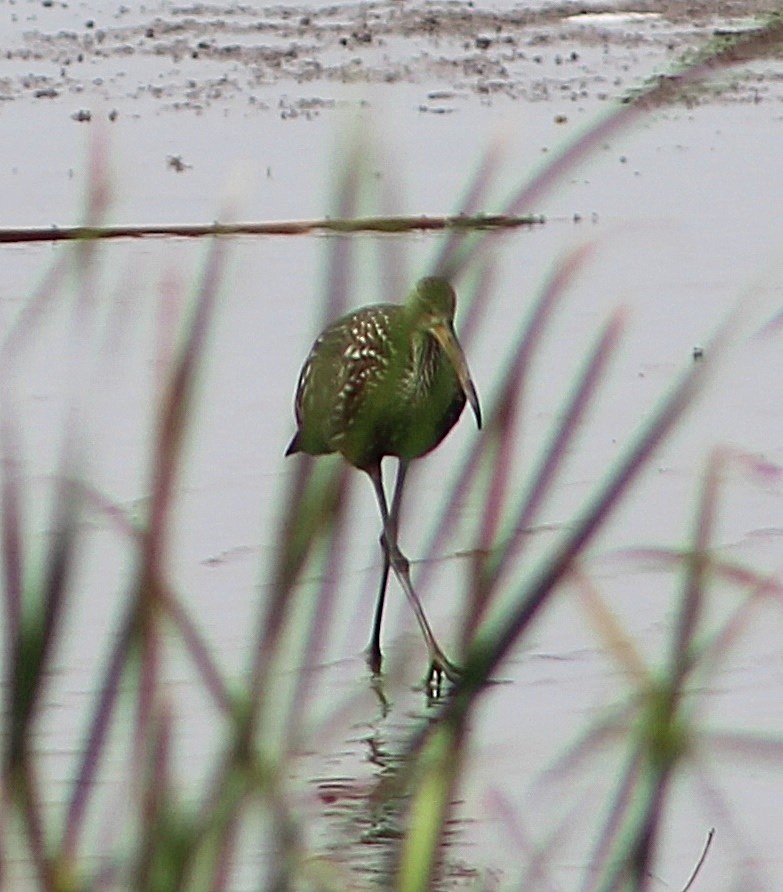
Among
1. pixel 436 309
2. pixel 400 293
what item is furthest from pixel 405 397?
pixel 400 293

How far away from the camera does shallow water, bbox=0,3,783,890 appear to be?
3.58 meters

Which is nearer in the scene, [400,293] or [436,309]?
[400,293]

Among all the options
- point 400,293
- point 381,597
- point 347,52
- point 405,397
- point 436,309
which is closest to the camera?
point 400,293

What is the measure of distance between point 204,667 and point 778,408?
21.8 ft

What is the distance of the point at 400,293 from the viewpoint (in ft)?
8.19

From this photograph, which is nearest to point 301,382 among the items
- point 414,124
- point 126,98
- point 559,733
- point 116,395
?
point 559,733

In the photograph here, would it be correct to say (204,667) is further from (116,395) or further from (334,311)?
(116,395)

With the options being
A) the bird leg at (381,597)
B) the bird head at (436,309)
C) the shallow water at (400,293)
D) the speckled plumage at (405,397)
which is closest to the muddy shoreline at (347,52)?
the shallow water at (400,293)

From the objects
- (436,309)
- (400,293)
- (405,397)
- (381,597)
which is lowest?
(400,293)

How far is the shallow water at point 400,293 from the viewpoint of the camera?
141 inches

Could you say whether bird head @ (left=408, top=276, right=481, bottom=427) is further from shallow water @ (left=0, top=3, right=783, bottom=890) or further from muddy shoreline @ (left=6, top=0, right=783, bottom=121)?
muddy shoreline @ (left=6, top=0, right=783, bottom=121)

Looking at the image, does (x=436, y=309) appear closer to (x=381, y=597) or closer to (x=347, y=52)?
(x=381, y=597)

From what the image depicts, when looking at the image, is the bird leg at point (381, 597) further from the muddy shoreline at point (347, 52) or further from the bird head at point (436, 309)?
the muddy shoreline at point (347, 52)

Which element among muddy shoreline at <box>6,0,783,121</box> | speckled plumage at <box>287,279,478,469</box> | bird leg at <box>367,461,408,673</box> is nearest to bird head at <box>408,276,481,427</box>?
speckled plumage at <box>287,279,478,469</box>
